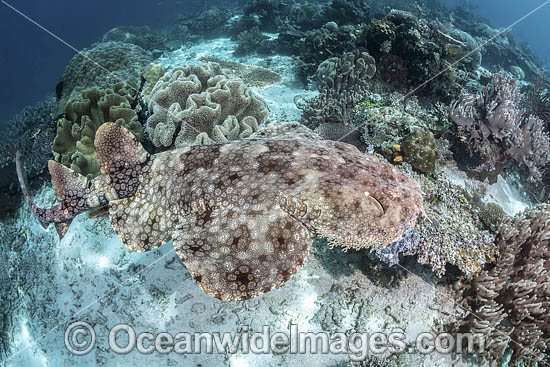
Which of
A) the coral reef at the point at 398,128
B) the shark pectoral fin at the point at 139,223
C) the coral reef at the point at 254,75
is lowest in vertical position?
the coral reef at the point at 254,75

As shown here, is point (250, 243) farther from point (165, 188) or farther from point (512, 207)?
point (512, 207)

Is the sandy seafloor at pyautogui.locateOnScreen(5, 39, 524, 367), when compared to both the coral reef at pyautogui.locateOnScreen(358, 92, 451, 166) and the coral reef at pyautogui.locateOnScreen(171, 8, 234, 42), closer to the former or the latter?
the coral reef at pyautogui.locateOnScreen(358, 92, 451, 166)

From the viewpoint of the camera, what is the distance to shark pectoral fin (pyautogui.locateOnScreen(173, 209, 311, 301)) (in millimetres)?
2705

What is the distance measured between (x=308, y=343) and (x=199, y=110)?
171 inches

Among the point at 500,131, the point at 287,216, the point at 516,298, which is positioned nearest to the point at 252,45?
the point at 500,131

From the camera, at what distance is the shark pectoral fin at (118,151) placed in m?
3.73

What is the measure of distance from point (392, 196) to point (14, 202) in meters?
8.42

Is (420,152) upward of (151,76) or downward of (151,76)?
upward

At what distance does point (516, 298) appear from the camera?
4617mm

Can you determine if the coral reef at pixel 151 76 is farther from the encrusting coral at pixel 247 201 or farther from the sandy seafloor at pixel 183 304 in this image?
the encrusting coral at pixel 247 201

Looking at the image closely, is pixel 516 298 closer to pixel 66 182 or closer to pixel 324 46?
pixel 66 182

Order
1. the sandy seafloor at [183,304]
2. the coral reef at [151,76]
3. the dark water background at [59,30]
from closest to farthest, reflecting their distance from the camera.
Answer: the sandy seafloor at [183,304] → the coral reef at [151,76] → the dark water background at [59,30]

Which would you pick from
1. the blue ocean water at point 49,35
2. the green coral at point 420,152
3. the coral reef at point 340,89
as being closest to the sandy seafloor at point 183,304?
the green coral at point 420,152

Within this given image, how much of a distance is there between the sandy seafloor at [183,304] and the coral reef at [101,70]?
4514 mm
